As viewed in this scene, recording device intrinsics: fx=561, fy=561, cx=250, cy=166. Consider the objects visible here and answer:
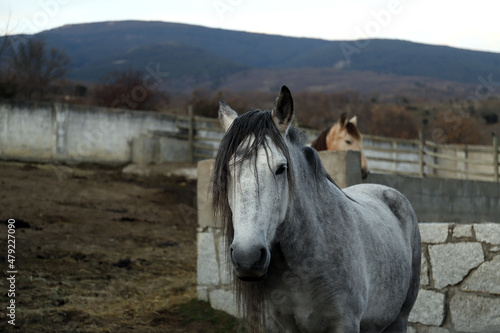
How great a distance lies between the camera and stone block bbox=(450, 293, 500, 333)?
4.52 metres

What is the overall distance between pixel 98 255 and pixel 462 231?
514 centimetres

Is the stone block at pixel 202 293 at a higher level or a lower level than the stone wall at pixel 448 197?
lower

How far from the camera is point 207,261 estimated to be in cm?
629

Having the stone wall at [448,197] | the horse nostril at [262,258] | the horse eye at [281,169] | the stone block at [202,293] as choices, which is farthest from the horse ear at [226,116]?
the stone block at [202,293]

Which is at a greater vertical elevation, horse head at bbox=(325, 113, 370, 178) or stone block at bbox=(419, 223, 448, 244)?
horse head at bbox=(325, 113, 370, 178)

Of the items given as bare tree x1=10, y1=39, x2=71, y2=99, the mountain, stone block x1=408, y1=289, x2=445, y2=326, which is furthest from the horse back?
the mountain

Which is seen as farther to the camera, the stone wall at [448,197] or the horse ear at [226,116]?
the stone wall at [448,197]

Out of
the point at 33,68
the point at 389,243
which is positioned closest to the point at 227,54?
the point at 33,68

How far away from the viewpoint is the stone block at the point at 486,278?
455 cm

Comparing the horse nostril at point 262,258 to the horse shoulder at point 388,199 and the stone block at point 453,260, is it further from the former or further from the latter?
the stone block at point 453,260

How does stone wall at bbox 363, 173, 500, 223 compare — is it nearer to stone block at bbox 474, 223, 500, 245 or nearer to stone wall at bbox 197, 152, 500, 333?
stone wall at bbox 197, 152, 500, 333

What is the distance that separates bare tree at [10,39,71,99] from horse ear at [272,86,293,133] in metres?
20.9

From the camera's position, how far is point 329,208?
3.13m

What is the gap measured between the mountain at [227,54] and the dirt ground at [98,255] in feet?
278
